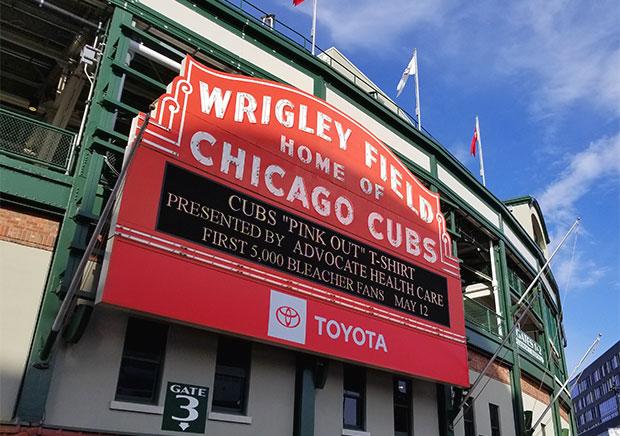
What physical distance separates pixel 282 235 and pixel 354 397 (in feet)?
15.9

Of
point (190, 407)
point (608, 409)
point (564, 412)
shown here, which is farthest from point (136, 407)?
point (608, 409)

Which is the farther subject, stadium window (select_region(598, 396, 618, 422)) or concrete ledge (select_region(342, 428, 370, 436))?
→ stadium window (select_region(598, 396, 618, 422))

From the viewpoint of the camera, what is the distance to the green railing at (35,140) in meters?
10.9

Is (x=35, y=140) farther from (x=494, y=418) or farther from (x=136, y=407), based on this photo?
(x=494, y=418)

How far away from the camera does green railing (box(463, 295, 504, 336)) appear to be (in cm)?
2019

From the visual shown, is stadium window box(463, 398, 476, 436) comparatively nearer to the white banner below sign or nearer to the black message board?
the black message board

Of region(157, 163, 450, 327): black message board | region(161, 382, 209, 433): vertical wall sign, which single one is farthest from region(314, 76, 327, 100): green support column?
region(161, 382, 209, 433): vertical wall sign

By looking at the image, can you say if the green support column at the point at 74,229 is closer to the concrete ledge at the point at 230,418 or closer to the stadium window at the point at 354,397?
the concrete ledge at the point at 230,418

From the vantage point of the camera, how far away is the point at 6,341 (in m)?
9.47

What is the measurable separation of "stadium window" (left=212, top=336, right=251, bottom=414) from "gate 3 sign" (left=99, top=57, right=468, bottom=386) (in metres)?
1.16

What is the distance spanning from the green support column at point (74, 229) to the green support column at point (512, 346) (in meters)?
16.9

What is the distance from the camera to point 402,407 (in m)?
16.0

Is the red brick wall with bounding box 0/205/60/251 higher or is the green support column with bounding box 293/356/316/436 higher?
the red brick wall with bounding box 0/205/60/251

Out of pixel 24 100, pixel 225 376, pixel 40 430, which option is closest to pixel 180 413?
pixel 225 376
